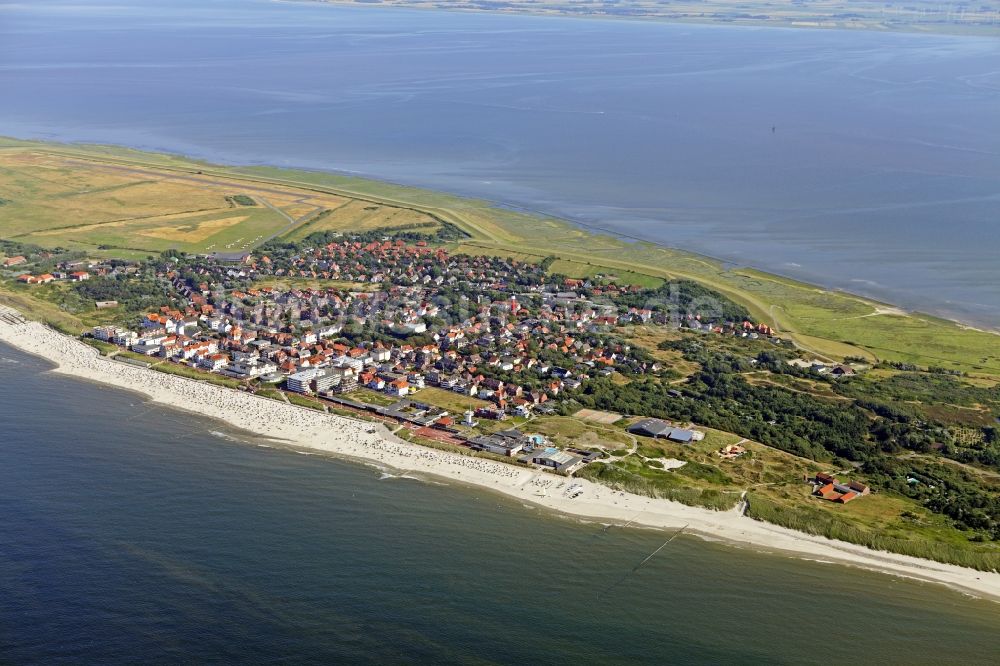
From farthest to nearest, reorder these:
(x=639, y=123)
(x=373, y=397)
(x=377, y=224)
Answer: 1. (x=639, y=123)
2. (x=377, y=224)
3. (x=373, y=397)

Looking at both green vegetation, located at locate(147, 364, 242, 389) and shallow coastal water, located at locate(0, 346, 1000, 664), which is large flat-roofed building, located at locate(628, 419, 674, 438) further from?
green vegetation, located at locate(147, 364, 242, 389)

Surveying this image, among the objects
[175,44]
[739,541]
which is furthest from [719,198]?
[175,44]

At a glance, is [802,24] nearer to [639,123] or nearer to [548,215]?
[639,123]

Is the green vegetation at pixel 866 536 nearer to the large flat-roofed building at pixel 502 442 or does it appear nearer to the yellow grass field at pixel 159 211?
the large flat-roofed building at pixel 502 442

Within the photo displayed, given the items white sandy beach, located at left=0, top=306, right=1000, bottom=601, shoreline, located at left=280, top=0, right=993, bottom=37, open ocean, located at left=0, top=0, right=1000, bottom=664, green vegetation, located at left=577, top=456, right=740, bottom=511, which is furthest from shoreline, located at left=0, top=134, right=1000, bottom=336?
shoreline, located at left=280, top=0, right=993, bottom=37

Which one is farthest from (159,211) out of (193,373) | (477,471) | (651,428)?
(651,428)

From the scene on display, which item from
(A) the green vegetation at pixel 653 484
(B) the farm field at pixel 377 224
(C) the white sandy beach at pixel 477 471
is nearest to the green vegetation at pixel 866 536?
(C) the white sandy beach at pixel 477 471

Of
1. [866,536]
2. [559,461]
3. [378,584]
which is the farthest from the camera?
[559,461]
